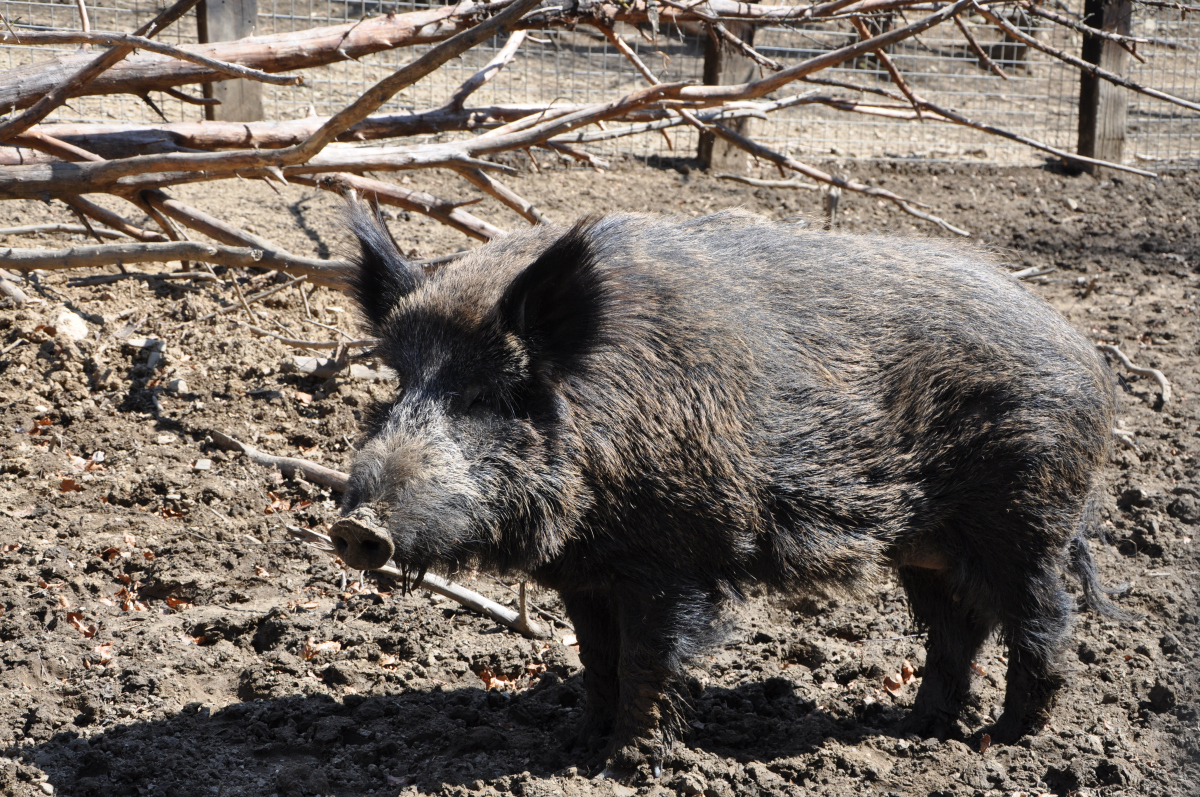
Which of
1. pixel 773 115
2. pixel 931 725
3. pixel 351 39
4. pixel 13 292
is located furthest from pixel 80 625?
pixel 773 115

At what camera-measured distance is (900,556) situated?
3.53m

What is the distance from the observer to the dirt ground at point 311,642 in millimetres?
3213

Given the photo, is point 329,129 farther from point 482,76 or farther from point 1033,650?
point 1033,650

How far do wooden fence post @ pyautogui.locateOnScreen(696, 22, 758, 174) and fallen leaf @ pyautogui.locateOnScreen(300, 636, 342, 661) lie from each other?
643cm

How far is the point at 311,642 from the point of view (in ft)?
12.6

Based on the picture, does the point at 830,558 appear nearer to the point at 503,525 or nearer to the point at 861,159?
the point at 503,525

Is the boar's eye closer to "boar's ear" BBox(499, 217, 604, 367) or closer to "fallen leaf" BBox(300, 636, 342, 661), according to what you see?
"boar's ear" BBox(499, 217, 604, 367)

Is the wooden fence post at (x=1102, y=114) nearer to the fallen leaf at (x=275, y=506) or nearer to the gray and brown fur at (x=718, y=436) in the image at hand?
the gray and brown fur at (x=718, y=436)

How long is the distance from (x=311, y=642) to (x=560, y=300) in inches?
67.9

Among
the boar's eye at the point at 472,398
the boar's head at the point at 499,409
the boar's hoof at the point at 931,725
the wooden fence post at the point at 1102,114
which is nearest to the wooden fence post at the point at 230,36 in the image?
the boar's head at the point at 499,409

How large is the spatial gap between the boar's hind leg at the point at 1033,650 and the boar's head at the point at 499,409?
61.0 inches

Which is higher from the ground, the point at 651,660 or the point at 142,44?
the point at 142,44

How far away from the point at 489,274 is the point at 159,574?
6.42ft

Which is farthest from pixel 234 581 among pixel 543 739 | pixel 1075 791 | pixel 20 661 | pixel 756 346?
pixel 1075 791
